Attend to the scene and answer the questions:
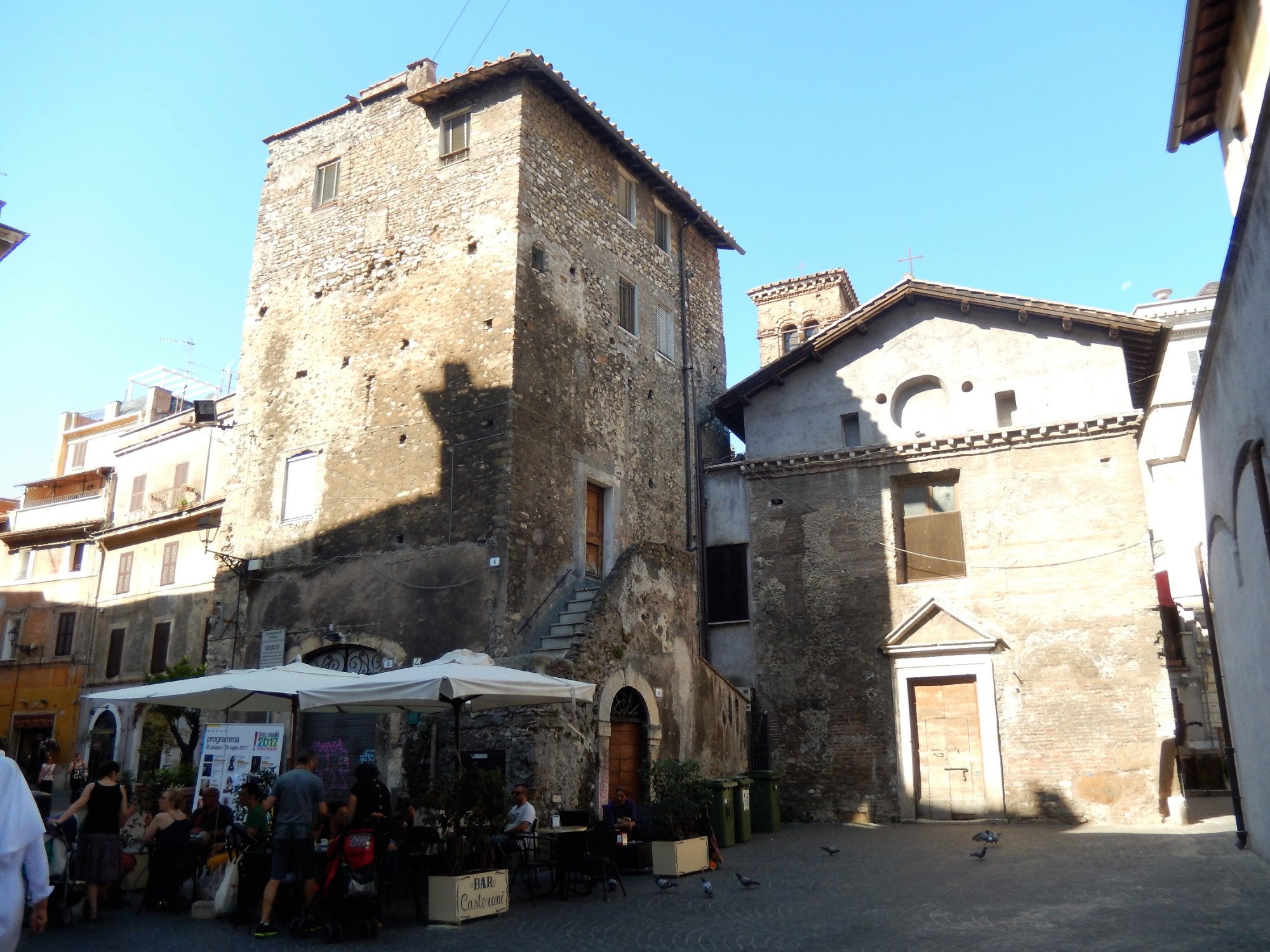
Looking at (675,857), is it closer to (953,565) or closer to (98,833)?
(98,833)

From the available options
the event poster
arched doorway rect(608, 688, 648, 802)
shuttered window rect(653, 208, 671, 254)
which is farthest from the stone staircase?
shuttered window rect(653, 208, 671, 254)

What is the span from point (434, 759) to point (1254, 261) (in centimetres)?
1094

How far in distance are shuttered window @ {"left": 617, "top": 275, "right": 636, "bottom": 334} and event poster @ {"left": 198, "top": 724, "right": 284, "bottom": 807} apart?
949 centimetres

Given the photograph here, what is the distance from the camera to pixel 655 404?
18891 mm

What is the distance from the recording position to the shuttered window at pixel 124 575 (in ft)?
89.0

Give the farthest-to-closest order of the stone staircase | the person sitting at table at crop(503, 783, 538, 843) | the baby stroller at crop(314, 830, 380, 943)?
the stone staircase, the person sitting at table at crop(503, 783, 538, 843), the baby stroller at crop(314, 830, 380, 943)

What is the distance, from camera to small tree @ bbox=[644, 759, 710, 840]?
10.9m

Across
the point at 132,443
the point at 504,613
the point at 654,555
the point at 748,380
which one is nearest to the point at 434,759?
the point at 504,613

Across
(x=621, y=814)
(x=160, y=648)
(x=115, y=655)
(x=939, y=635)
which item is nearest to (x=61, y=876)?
(x=621, y=814)

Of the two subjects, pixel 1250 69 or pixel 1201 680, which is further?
pixel 1201 680

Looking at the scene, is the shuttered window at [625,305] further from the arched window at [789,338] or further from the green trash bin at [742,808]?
the arched window at [789,338]

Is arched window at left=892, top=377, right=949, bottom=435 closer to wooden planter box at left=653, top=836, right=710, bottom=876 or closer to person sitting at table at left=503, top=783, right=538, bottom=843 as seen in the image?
wooden planter box at left=653, top=836, right=710, bottom=876

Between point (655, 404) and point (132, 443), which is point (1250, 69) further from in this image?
point (132, 443)

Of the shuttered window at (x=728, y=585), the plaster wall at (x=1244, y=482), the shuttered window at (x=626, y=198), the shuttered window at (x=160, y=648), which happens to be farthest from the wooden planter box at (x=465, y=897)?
the shuttered window at (x=160, y=648)
